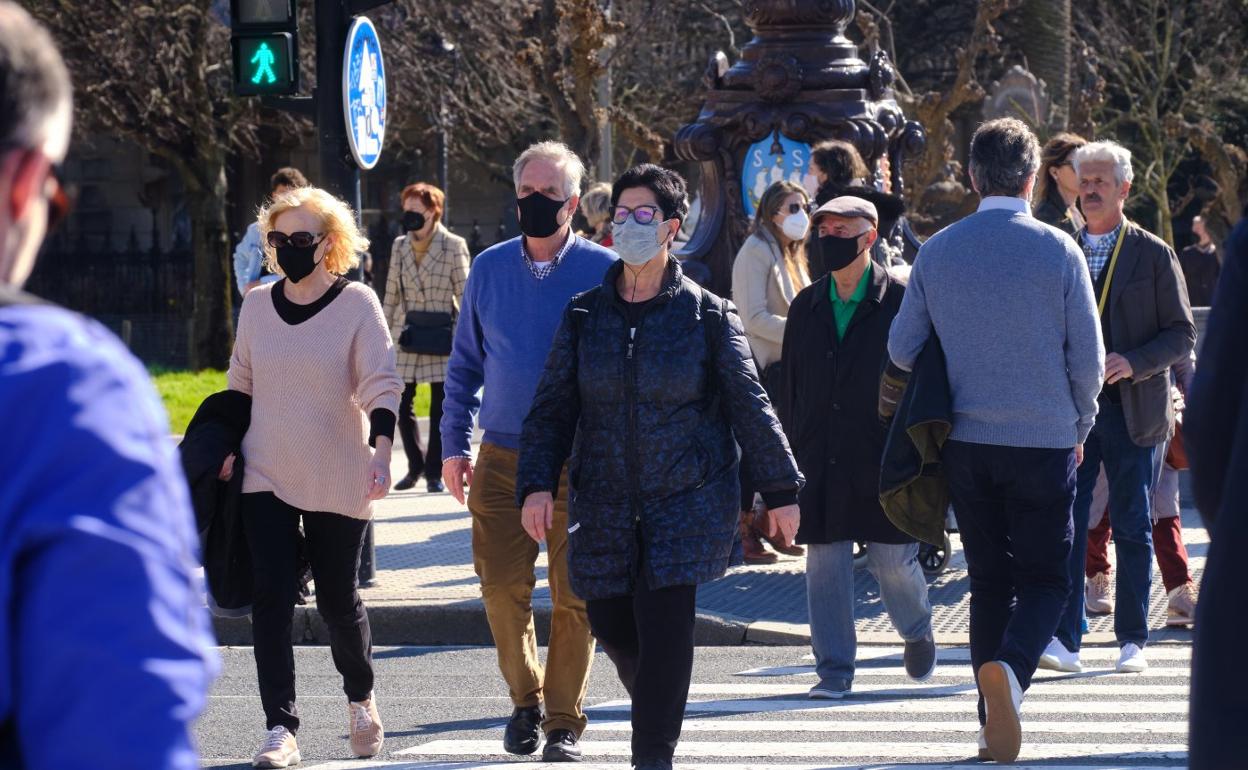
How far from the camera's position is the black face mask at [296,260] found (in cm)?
643

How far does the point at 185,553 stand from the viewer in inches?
71.6

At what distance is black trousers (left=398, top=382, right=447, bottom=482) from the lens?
13.2m

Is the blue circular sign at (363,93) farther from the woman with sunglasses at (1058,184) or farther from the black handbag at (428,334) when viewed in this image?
the woman with sunglasses at (1058,184)

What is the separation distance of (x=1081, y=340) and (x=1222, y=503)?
10.2 ft

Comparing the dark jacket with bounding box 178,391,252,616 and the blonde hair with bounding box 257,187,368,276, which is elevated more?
the blonde hair with bounding box 257,187,368,276

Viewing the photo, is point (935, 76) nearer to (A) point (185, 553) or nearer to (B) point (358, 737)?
(B) point (358, 737)

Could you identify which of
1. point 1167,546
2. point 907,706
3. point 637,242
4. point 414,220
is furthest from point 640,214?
point 414,220

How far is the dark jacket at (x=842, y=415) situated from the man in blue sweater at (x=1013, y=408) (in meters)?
1.09

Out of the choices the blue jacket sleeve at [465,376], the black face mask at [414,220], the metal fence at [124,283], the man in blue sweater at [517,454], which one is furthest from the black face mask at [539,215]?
the metal fence at [124,283]

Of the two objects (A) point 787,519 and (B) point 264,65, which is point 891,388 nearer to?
(A) point 787,519

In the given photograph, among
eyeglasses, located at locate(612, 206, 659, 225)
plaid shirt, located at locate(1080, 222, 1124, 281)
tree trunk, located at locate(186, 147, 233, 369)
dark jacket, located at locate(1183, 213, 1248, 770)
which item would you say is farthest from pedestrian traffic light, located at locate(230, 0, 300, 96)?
tree trunk, located at locate(186, 147, 233, 369)

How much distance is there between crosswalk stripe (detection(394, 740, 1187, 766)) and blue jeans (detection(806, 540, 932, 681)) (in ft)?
2.66

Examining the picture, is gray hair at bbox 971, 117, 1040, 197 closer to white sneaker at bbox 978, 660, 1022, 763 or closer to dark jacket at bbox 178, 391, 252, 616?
white sneaker at bbox 978, 660, 1022, 763

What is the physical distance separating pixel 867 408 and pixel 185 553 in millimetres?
5508
